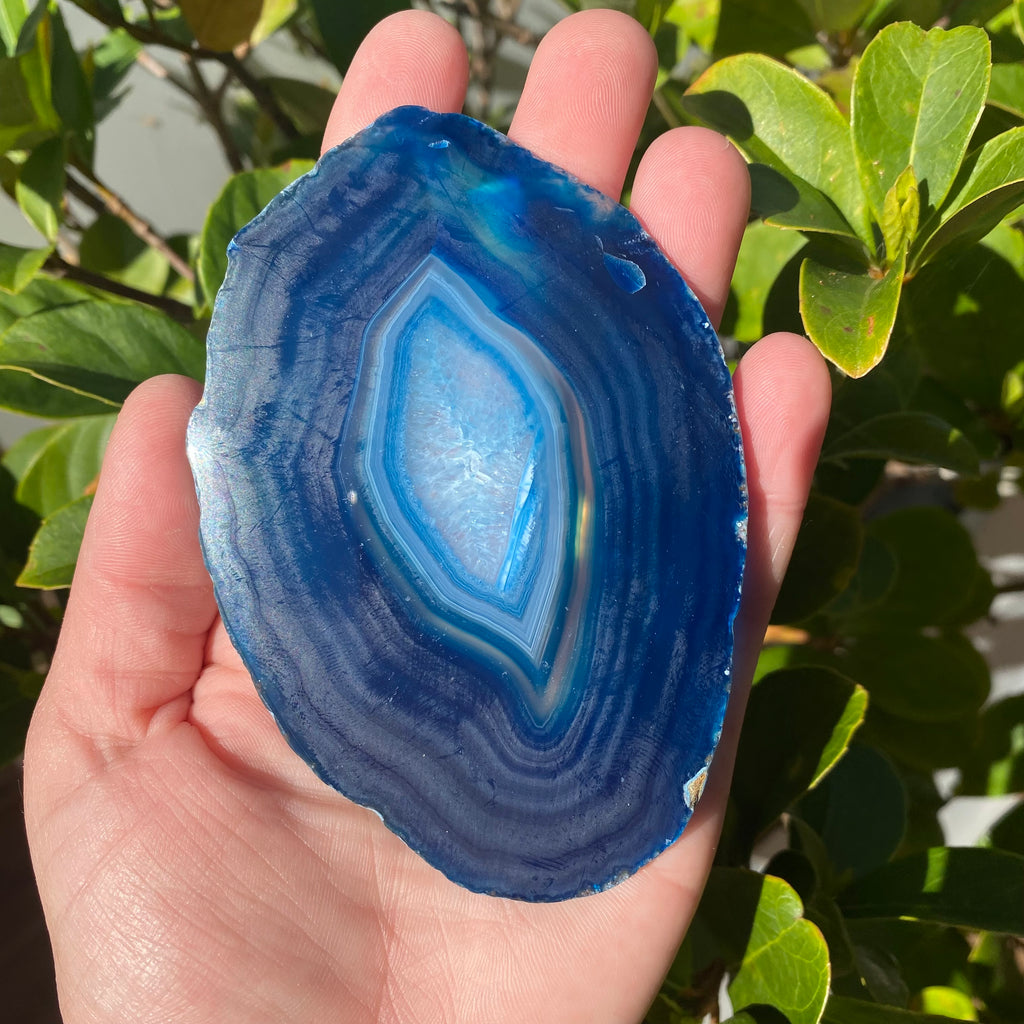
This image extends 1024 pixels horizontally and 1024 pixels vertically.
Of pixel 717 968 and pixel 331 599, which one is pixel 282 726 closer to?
pixel 331 599

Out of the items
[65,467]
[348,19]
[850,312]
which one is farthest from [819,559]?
[65,467]

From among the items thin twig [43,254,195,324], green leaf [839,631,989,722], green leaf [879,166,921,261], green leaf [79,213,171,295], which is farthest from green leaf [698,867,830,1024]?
green leaf [79,213,171,295]

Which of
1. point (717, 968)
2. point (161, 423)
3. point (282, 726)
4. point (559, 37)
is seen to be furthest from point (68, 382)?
point (717, 968)

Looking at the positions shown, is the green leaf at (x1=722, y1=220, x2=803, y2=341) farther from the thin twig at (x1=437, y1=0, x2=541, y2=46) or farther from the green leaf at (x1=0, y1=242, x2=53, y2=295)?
the green leaf at (x1=0, y1=242, x2=53, y2=295)

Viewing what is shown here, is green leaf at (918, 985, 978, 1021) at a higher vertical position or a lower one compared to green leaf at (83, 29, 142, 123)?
lower

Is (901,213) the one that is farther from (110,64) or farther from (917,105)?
(110,64)

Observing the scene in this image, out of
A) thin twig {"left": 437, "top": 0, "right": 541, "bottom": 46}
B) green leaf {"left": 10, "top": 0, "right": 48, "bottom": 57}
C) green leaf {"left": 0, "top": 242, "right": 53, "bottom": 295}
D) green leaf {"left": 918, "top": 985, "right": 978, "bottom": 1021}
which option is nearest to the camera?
green leaf {"left": 10, "top": 0, "right": 48, "bottom": 57}
